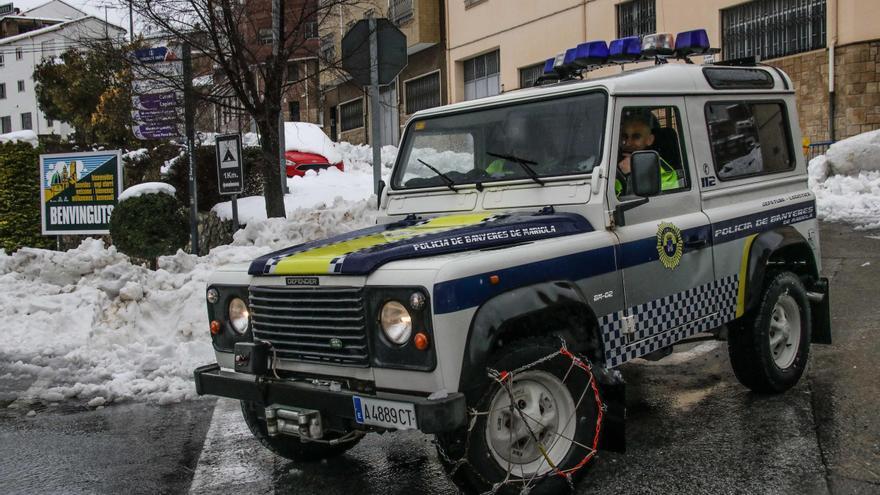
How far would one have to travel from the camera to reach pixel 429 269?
3.93 meters

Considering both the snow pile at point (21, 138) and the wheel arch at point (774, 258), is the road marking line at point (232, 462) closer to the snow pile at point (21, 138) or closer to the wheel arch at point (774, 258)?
the wheel arch at point (774, 258)

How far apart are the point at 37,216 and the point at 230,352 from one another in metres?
13.1

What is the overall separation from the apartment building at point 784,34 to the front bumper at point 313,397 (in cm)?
1396

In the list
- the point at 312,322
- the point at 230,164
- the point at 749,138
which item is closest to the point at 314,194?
the point at 230,164

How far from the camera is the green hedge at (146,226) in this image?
1242cm

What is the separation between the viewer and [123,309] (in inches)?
359

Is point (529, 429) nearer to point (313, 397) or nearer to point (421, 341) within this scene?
point (421, 341)

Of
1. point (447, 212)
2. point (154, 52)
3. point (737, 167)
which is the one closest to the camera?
point (447, 212)

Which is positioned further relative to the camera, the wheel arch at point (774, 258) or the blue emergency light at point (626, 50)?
the blue emergency light at point (626, 50)

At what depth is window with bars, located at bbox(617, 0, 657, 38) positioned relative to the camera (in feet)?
64.8

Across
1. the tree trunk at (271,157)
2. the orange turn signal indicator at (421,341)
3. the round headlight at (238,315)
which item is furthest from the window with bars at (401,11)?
the orange turn signal indicator at (421,341)

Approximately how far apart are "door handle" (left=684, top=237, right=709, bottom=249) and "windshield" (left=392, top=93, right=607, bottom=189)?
0.85 meters

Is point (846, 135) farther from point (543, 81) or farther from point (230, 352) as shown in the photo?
point (230, 352)

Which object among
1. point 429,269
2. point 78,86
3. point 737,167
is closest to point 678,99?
point 737,167
